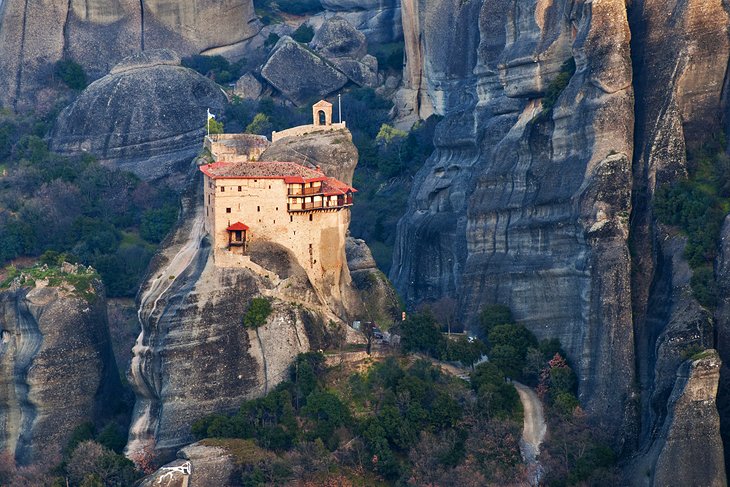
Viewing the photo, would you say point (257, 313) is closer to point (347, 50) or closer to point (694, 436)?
point (694, 436)

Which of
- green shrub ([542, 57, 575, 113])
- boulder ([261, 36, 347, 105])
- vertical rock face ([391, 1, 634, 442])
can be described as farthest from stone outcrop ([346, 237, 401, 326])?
boulder ([261, 36, 347, 105])

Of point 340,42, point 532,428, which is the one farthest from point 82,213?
point 532,428

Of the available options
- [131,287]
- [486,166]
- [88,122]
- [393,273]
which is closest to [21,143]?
[88,122]

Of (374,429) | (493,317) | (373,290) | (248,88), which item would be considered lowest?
(374,429)

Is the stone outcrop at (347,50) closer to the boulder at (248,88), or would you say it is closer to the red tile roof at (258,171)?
the boulder at (248,88)

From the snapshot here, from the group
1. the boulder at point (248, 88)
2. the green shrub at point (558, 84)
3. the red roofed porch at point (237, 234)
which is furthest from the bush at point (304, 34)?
the red roofed porch at point (237, 234)

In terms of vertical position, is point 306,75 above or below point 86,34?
below

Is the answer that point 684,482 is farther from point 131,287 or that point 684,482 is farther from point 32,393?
point 131,287
